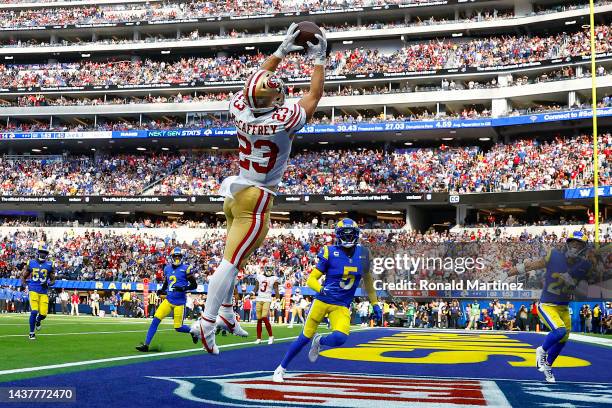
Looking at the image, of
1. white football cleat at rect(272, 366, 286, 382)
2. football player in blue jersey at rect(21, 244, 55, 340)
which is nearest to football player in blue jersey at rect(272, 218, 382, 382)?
white football cleat at rect(272, 366, 286, 382)

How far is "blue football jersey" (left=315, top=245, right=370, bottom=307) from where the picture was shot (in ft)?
30.8

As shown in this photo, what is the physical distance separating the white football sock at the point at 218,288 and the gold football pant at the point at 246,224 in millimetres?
91

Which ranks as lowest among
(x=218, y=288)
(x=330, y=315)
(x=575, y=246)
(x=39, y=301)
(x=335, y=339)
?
(x=39, y=301)

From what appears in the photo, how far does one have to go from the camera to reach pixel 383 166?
48250 millimetres

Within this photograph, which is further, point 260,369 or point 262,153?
point 260,369

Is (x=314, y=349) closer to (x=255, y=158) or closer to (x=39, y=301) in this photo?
(x=255, y=158)

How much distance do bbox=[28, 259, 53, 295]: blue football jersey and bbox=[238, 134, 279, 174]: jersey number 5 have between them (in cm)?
1229

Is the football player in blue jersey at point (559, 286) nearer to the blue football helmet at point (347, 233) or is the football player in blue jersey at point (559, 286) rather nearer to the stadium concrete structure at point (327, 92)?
the blue football helmet at point (347, 233)

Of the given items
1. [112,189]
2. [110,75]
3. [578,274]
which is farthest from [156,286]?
[578,274]

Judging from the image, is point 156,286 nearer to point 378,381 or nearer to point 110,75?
point 110,75

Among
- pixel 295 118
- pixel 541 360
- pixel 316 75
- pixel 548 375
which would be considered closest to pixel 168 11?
pixel 541 360

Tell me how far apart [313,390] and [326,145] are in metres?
47.0

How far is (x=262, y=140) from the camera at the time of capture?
5.97 meters

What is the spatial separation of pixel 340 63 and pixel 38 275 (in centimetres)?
4134
